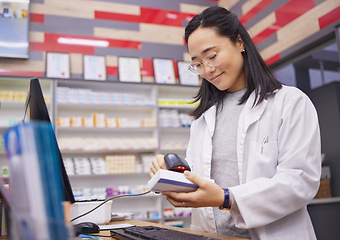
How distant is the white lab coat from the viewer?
111 cm

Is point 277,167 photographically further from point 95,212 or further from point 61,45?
point 61,45

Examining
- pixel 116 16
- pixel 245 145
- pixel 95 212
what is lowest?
pixel 95 212

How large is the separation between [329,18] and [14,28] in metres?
4.04

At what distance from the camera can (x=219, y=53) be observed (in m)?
1.42

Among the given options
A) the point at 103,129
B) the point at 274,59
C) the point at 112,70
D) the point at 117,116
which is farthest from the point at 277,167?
the point at 112,70

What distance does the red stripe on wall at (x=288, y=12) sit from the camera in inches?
157

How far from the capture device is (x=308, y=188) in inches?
44.8

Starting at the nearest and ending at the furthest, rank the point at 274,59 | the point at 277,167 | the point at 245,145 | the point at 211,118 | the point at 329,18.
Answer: the point at 277,167, the point at 245,145, the point at 211,118, the point at 329,18, the point at 274,59

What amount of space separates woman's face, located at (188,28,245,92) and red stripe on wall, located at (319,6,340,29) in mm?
2601

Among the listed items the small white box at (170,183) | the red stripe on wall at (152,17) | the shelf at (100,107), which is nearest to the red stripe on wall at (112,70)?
the shelf at (100,107)

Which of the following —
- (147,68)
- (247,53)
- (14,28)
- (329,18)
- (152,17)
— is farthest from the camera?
(152,17)

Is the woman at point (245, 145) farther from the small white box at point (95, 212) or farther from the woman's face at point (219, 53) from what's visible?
the small white box at point (95, 212)

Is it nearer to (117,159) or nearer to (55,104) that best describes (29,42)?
(55,104)

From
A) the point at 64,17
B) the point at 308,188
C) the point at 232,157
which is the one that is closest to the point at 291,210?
the point at 308,188
